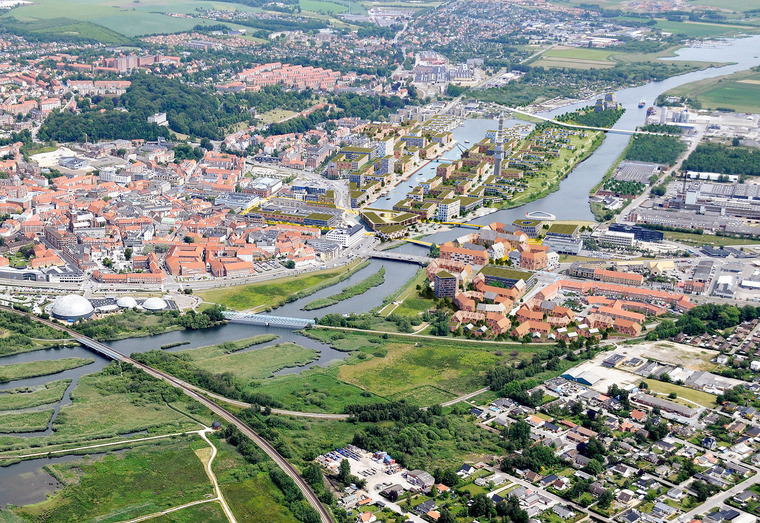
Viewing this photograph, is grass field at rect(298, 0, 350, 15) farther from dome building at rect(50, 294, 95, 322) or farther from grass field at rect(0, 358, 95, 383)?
grass field at rect(0, 358, 95, 383)

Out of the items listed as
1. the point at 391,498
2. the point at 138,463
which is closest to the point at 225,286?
the point at 138,463

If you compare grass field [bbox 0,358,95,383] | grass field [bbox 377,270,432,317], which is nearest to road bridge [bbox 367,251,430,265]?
grass field [bbox 377,270,432,317]

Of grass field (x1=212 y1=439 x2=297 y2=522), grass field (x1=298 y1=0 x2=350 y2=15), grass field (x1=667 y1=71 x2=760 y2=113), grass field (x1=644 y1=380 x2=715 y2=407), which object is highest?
grass field (x1=298 y1=0 x2=350 y2=15)

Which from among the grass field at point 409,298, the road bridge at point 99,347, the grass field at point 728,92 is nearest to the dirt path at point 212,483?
the road bridge at point 99,347

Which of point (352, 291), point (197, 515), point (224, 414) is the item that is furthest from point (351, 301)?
point (197, 515)

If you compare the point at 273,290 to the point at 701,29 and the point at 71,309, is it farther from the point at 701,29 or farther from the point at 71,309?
the point at 701,29

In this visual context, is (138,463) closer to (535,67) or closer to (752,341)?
(752,341)

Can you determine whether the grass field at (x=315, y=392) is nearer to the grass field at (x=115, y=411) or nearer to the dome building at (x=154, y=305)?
the grass field at (x=115, y=411)
